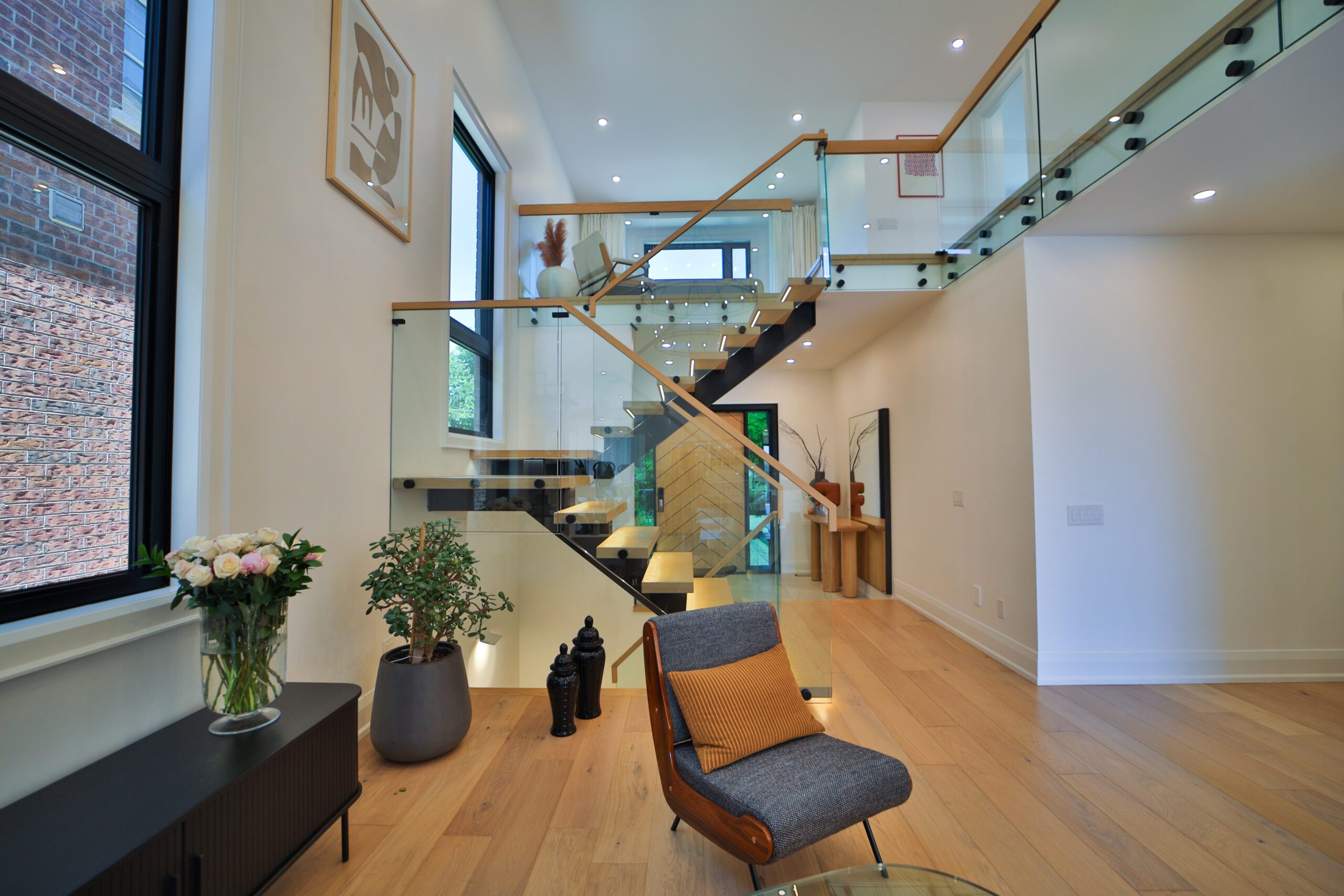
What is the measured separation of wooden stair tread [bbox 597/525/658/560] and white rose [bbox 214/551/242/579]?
192 centimetres

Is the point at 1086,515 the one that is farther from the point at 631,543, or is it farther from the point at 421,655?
the point at 421,655

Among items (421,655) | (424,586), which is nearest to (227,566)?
(424,586)

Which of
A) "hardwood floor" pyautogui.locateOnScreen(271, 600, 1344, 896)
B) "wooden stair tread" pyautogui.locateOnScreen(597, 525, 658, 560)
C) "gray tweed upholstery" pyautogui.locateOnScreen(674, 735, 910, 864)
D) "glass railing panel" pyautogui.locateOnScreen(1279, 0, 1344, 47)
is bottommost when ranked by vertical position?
"hardwood floor" pyautogui.locateOnScreen(271, 600, 1344, 896)

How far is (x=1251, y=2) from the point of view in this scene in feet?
7.32

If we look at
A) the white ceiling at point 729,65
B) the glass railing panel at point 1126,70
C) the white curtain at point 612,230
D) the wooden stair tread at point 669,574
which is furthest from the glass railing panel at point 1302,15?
the white curtain at point 612,230

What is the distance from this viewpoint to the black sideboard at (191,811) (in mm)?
1131

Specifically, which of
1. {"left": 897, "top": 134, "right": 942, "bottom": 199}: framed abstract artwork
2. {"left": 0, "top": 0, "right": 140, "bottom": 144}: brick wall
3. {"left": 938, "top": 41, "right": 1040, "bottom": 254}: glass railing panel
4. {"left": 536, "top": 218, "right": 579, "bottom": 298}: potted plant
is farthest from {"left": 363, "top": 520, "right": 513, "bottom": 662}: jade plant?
{"left": 897, "top": 134, "right": 942, "bottom": 199}: framed abstract artwork

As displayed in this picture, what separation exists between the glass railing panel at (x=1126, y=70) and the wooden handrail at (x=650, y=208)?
1841 mm

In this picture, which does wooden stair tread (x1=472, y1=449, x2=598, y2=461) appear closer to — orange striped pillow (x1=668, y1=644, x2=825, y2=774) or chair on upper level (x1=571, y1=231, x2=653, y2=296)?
chair on upper level (x1=571, y1=231, x2=653, y2=296)

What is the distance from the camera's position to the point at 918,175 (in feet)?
14.8

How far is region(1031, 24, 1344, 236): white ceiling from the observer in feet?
7.29

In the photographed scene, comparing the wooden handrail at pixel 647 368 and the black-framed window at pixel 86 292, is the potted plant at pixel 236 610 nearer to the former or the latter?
the black-framed window at pixel 86 292

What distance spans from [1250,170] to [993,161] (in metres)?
1.41

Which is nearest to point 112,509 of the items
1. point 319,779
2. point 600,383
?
point 319,779
